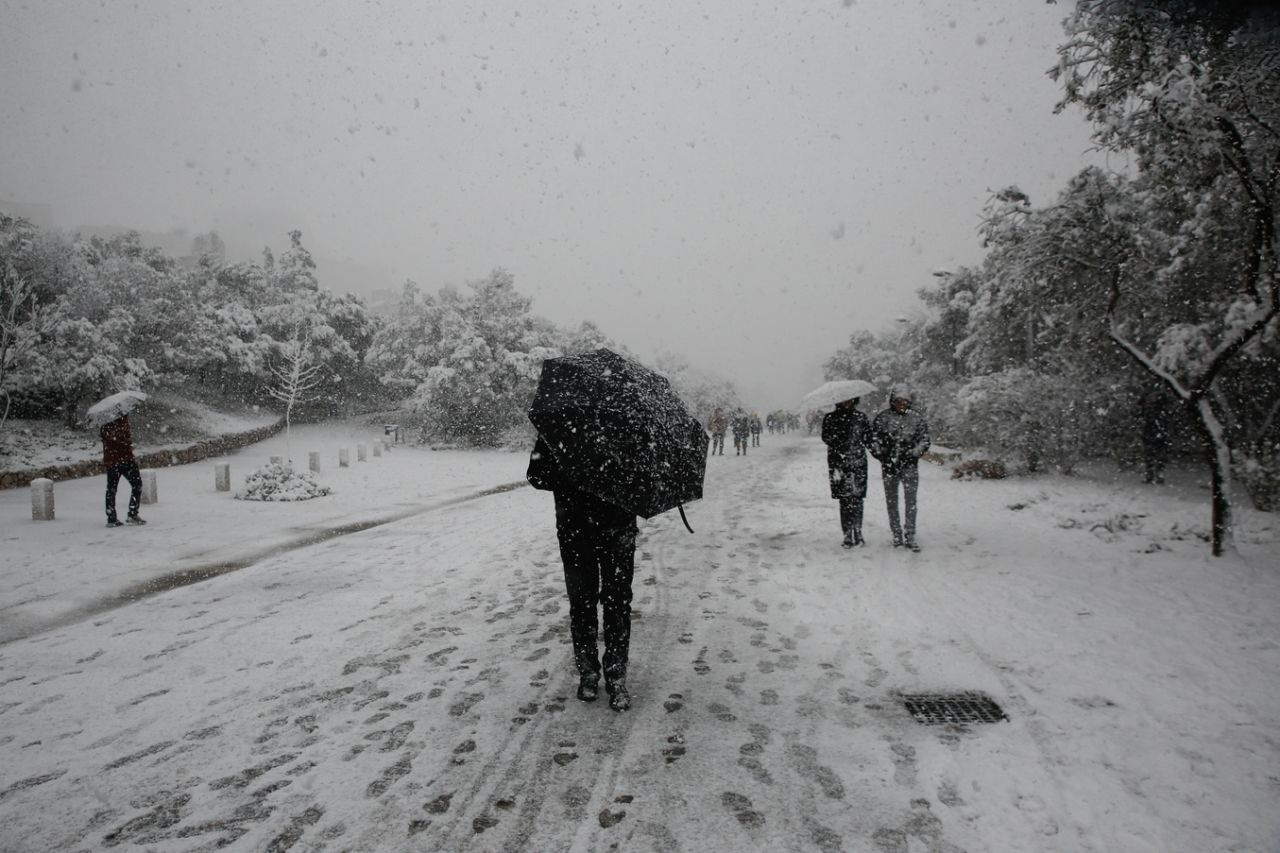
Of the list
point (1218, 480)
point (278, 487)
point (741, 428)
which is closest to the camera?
point (1218, 480)

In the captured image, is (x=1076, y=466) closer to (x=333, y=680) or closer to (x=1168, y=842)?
(x=1168, y=842)

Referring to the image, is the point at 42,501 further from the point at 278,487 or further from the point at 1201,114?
the point at 1201,114

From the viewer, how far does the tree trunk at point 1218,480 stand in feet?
22.4

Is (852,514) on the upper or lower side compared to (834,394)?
lower

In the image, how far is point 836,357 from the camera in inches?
2146

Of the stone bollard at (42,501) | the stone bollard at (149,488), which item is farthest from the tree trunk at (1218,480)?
the stone bollard at (149,488)

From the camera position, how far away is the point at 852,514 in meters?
7.62

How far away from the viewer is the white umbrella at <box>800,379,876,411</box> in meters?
7.54

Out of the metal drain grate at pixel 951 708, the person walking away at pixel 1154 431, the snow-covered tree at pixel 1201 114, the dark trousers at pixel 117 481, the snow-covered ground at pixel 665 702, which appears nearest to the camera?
the snow-covered ground at pixel 665 702

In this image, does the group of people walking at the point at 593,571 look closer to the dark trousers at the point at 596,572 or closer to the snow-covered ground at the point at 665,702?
the dark trousers at the point at 596,572

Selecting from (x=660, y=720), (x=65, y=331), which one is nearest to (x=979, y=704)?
(x=660, y=720)

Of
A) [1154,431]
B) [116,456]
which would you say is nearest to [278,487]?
[116,456]

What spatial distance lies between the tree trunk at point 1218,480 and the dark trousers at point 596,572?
23.6 ft

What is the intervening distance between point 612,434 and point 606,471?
0.67 ft
